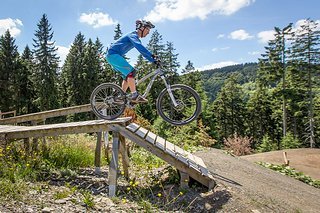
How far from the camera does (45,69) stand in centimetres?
3644

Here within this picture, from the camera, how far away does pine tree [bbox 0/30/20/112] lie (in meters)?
35.0

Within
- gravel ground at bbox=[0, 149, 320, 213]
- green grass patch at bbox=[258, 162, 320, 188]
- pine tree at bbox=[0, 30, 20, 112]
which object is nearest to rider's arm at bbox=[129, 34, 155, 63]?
gravel ground at bbox=[0, 149, 320, 213]

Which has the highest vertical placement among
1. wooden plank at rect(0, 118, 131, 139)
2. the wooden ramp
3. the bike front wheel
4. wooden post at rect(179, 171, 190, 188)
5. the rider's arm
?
the rider's arm

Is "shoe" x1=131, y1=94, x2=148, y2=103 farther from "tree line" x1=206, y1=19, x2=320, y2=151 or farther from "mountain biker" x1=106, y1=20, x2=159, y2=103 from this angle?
"tree line" x1=206, y1=19, x2=320, y2=151

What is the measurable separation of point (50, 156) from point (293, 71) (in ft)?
110

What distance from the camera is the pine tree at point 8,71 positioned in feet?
115

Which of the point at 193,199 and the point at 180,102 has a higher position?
the point at 180,102

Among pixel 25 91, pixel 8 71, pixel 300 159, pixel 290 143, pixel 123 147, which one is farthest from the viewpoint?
pixel 25 91

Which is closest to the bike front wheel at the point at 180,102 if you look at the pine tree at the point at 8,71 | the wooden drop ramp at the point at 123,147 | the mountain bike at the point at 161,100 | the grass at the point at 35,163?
the mountain bike at the point at 161,100

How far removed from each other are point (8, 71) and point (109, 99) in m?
35.1

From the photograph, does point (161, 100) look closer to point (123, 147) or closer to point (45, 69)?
point (123, 147)

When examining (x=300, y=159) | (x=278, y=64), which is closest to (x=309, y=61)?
(x=278, y=64)

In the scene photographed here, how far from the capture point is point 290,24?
110 ft

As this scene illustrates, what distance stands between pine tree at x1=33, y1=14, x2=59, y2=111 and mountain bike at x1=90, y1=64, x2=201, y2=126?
1252 inches
